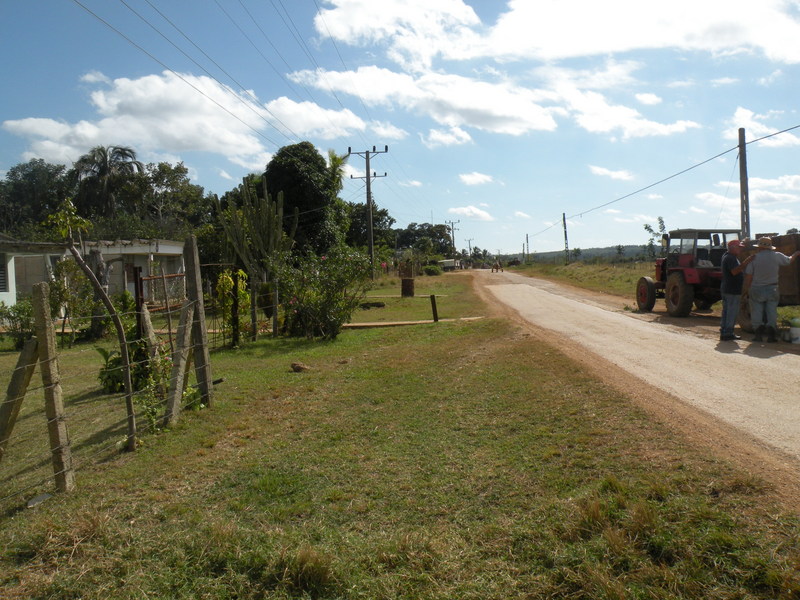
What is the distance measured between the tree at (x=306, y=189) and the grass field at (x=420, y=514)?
2251cm

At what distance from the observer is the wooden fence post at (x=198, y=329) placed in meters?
7.57

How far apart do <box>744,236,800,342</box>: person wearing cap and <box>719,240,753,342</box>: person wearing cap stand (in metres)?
0.25

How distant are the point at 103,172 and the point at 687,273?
112 feet

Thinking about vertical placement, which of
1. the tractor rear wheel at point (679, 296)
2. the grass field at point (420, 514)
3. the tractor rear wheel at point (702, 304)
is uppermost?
the tractor rear wheel at point (679, 296)

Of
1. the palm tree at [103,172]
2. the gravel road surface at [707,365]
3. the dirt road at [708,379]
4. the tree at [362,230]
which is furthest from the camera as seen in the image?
the tree at [362,230]

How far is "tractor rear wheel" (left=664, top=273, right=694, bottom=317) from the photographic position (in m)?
14.3

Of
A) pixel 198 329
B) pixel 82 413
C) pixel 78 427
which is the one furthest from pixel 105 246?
pixel 78 427

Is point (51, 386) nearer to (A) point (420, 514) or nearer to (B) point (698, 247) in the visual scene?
(A) point (420, 514)

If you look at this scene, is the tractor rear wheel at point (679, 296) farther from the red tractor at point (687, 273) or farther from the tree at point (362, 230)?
the tree at point (362, 230)

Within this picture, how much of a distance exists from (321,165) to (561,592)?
27.8 meters

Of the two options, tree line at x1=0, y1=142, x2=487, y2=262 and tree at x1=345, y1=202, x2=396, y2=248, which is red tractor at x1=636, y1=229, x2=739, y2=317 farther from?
tree at x1=345, y1=202, x2=396, y2=248

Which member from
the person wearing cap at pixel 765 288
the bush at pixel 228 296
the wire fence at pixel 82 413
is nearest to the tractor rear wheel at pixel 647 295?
the person wearing cap at pixel 765 288

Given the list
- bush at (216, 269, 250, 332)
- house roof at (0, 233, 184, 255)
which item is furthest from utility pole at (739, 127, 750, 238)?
house roof at (0, 233, 184, 255)

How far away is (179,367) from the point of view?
6.89 m
